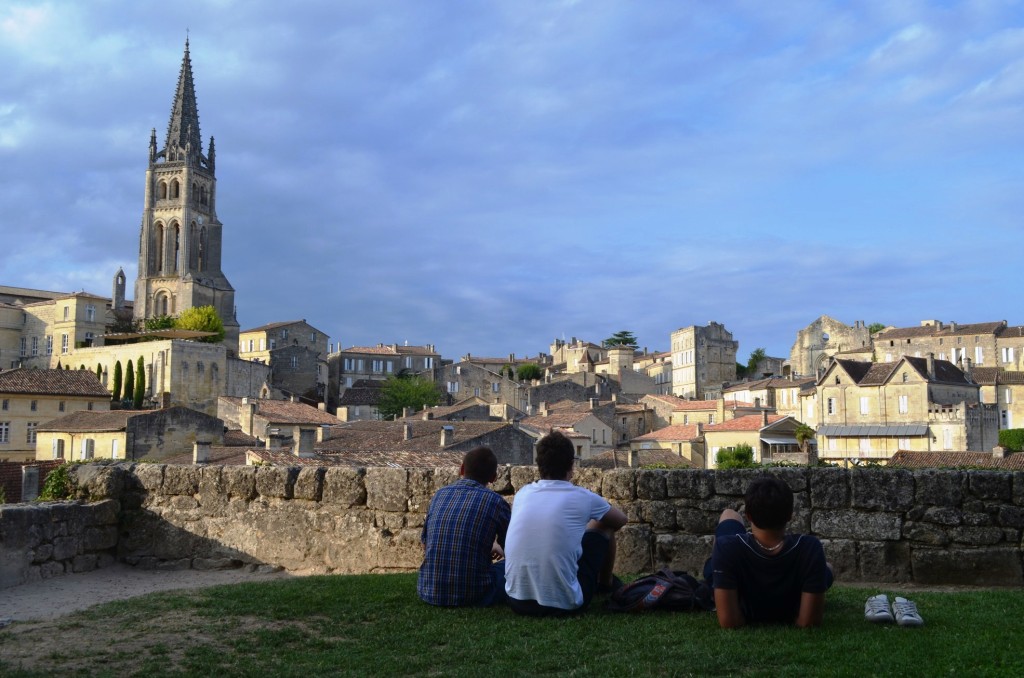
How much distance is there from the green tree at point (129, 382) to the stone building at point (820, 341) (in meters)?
74.3

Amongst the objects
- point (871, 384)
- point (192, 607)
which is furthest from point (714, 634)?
point (871, 384)

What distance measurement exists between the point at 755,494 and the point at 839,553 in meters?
3.41

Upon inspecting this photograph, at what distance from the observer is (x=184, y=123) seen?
128 meters

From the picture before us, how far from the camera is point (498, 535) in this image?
25.1ft

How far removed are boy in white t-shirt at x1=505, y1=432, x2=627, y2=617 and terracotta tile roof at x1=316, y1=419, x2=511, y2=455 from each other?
91.1 ft

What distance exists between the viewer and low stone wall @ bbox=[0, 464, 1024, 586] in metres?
8.73

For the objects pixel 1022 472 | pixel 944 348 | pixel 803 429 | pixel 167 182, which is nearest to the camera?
pixel 1022 472

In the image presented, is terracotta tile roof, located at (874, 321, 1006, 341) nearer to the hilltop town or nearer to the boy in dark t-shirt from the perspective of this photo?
the hilltop town

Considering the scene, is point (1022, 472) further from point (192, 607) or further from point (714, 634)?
point (192, 607)

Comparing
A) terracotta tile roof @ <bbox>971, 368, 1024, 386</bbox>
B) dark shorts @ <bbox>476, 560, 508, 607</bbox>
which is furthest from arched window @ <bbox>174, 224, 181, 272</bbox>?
dark shorts @ <bbox>476, 560, 508, 607</bbox>

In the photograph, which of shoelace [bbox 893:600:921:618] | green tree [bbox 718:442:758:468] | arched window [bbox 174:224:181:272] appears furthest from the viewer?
arched window [bbox 174:224:181:272]

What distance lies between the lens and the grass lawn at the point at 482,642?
18.1ft

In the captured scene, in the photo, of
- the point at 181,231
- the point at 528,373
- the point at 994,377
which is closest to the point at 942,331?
the point at 994,377

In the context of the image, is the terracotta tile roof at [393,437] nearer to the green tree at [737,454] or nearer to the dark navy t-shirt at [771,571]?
the green tree at [737,454]
